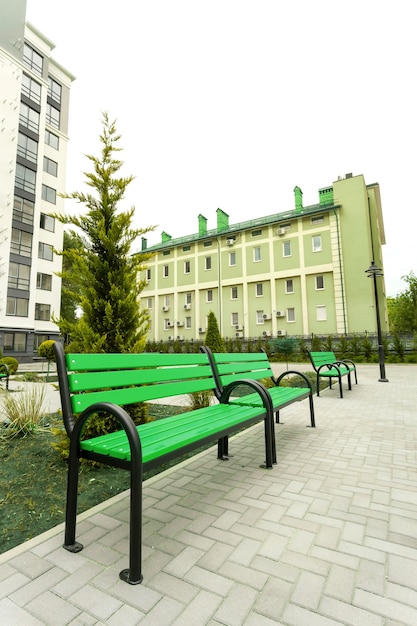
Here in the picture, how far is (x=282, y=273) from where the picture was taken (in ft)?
100

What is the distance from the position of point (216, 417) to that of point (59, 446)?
1.80m

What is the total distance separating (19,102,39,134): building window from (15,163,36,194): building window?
359 cm

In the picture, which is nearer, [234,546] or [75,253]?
[234,546]

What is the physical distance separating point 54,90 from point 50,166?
766 cm

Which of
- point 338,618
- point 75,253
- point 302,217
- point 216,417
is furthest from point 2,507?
point 302,217

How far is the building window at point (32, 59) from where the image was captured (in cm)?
2756

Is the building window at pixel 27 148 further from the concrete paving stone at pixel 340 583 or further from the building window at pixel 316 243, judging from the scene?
the concrete paving stone at pixel 340 583

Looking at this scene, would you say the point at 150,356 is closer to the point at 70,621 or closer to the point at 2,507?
the point at 2,507

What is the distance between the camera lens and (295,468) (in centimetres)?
347

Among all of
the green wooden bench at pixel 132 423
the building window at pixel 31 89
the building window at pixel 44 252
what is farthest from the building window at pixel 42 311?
the green wooden bench at pixel 132 423

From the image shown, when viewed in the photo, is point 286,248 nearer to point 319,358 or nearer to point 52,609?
point 319,358

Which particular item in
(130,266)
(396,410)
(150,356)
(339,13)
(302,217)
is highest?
(302,217)

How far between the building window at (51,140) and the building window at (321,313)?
90.3ft

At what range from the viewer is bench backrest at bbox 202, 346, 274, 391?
13.5ft
